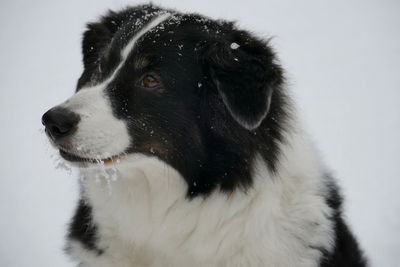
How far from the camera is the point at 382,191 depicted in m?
5.71

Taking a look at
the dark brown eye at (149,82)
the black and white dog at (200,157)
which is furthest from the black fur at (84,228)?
the dark brown eye at (149,82)

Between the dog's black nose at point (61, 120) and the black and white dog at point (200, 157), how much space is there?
0.35 ft

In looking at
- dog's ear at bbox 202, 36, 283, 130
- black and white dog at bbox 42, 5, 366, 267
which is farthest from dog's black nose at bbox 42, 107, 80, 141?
dog's ear at bbox 202, 36, 283, 130

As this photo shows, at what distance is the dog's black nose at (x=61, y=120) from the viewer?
2.38 metres

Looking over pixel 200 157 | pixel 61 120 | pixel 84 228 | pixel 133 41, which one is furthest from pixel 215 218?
pixel 133 41

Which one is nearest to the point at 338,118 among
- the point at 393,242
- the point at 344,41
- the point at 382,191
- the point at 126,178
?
the point at 382,191

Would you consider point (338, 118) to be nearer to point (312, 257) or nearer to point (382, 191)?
point (382, 191)

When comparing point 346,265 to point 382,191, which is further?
point 382,191

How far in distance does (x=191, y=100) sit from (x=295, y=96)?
831 mm

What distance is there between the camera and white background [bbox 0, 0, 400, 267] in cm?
524

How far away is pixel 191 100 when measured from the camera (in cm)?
273

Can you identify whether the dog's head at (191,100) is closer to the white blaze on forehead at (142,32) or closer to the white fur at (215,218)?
the white blaze on forehead at (142,32)

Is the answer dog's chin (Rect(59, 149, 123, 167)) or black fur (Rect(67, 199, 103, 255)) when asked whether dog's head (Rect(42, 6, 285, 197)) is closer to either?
dog's chin (Rect(59, 149, 123, 167))

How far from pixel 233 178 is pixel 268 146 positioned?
302 mm
